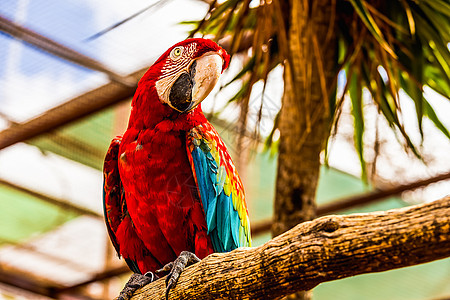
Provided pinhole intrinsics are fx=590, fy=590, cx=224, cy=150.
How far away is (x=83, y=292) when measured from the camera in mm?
4406

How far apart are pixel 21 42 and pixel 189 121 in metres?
1.40

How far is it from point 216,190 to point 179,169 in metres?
0.11

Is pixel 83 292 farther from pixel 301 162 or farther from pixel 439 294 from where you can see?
pixel 301 162

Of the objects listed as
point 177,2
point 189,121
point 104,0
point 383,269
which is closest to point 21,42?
point 104,0

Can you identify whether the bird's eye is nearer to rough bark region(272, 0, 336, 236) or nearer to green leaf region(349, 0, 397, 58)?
rough bark region(272, 0, 336, 236)

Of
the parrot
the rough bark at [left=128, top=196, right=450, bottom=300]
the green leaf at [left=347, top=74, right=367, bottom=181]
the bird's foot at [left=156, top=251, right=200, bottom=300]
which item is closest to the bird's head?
the parrot

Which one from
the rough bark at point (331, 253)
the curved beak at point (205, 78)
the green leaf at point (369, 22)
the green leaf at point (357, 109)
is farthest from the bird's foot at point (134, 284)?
the green leaf at point (357, 109)

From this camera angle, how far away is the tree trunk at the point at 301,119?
199 cm

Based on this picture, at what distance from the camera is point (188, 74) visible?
1.55 meters

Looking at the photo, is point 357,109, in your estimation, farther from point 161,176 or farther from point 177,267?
point 177,267

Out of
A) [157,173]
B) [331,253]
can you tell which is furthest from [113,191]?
[331,253]

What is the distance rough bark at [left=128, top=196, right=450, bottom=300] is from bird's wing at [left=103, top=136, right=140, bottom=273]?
24.4 inches

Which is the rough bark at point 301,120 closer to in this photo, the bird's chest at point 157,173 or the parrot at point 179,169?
the parrot at point 179,169

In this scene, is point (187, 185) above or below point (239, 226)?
above
